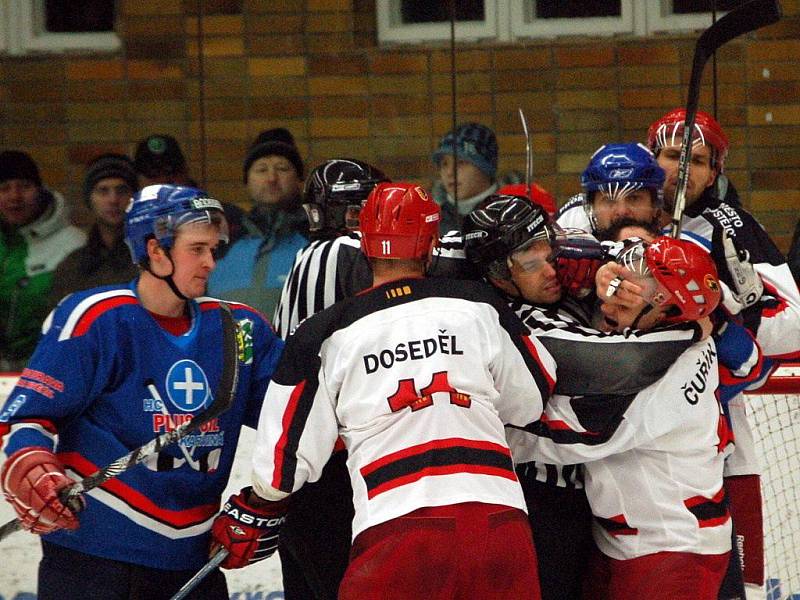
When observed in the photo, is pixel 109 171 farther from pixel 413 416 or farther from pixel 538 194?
pixel 413 416

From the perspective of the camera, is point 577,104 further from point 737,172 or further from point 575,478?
point 575,478

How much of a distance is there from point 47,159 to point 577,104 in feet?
4.97

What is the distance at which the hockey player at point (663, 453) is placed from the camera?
2303 millimetres

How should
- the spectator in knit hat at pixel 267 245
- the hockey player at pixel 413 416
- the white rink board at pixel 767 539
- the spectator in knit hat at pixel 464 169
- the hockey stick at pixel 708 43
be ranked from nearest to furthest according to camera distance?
the hockey player at pixel 413 416 < the hockey stick at pixel 708 43 < the white rink board at pixel 767 539 < the spectator in knit hat at pixel 267 245 < the spectator in knit hat at pixel 464 169

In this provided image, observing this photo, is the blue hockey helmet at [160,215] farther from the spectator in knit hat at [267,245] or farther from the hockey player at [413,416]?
the spectator in knit hat at [267,245]

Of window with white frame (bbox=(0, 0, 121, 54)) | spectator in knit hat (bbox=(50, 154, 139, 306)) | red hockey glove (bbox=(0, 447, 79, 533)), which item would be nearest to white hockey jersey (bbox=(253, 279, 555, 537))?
red hockey glove (bbox=(0, 447, 79, 533))

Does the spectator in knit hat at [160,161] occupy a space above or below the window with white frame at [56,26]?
below

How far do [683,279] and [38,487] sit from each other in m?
1.13

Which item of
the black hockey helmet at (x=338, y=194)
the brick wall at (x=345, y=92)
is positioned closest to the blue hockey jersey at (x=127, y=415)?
the black hockey helmet at (x=338, y=194)

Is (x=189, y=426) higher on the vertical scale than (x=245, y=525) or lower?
higher

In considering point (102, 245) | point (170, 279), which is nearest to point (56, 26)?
point (102, 245)

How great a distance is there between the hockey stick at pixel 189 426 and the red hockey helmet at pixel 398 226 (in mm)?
329

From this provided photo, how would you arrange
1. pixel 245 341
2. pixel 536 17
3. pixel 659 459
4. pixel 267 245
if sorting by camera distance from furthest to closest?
1. pixel 536 17
2. pixel 267 245
3. pixel 245 341
4. pixel 659 459

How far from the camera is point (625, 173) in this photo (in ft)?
9.00
